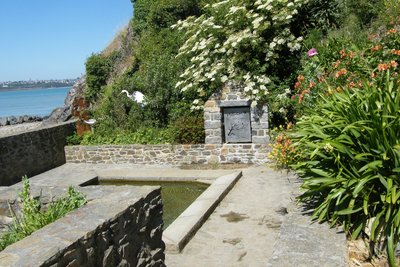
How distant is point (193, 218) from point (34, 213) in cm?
331

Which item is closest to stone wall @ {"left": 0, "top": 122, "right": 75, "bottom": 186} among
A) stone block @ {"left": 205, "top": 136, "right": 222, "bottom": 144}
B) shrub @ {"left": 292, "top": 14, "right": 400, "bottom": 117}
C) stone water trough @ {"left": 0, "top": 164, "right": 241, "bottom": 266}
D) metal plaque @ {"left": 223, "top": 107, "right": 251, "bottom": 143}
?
stone block @ {"left": 205, "top": 136, "right": 222, "bottom": 144}

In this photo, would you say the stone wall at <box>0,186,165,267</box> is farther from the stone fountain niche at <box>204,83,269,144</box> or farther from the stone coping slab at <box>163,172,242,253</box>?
the stone fountain niche at <box>204,83,269,144</box>

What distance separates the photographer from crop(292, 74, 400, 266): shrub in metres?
3.80

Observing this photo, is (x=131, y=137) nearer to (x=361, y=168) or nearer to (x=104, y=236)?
(x=104, y=236)

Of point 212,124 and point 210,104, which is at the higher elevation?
point 210,104

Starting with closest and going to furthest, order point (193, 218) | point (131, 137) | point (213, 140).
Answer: point (193, 218)
point (213, 140)
point (131, 137)

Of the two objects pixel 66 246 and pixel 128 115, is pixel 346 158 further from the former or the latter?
pixel 128 115

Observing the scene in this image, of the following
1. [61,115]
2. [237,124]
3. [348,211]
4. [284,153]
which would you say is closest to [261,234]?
[348,211]

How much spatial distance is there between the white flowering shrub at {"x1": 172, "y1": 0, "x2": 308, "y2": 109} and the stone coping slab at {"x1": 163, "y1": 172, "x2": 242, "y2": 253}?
3.95 meters

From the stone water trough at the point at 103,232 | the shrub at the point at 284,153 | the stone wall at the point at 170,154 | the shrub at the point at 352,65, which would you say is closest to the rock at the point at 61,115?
the stone wall at the point at 170,154

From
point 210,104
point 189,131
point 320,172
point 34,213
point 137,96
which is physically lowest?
point 189,131

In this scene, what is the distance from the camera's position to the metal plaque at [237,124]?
38.5 ft

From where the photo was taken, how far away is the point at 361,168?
12.9ft

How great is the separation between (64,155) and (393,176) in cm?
1155
